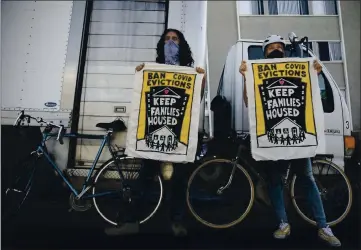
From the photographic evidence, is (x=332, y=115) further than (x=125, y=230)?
Yes

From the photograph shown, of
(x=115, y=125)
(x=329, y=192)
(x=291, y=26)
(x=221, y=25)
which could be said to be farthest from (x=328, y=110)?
(x=221, y=25)

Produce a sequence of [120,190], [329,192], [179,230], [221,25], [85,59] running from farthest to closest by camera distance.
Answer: [221,25], [85,59], [329,192], [120,190], [179,230]

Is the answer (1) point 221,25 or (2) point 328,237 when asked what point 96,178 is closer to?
(2) point 328,237

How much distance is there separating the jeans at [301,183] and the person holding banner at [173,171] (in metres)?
0.94

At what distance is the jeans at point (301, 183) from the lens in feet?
12.2

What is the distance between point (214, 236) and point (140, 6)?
Result: 9.46ft

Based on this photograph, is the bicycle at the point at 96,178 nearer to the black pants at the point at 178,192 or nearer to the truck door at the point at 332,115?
the black pants at the point at 178,192

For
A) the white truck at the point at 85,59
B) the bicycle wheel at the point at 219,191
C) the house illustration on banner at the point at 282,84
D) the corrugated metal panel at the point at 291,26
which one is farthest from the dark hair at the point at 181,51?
the corrugated metal panel at the point at 291,26

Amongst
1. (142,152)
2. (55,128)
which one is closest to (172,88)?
(142,152)

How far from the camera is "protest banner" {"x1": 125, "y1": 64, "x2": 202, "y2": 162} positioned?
3840 millimetres

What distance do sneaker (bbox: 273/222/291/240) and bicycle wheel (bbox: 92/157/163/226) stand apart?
1.28 meters

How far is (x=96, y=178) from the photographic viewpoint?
409 centimetres

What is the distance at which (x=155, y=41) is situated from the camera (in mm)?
4398

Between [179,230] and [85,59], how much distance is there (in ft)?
7.59
